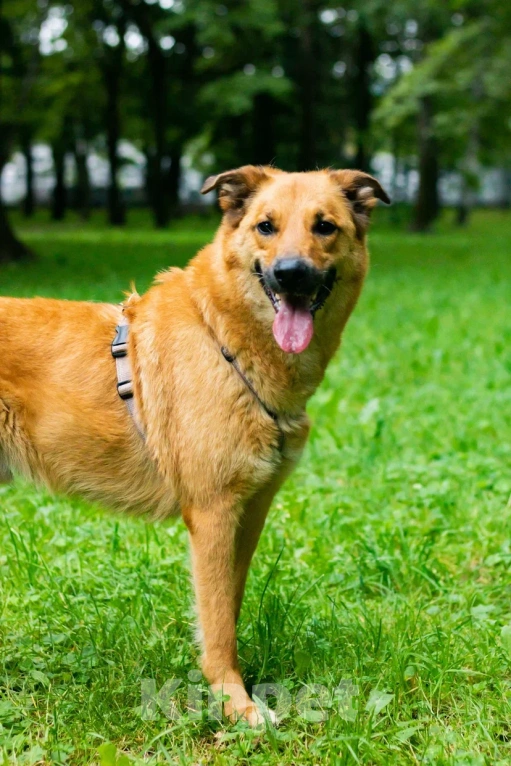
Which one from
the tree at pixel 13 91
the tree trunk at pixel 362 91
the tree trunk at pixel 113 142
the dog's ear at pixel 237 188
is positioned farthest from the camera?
the tree trunk at pixel 362 91

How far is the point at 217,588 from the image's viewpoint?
10.3ft

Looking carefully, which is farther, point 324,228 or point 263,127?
point 263,127

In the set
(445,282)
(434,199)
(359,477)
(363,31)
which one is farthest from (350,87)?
(359,477)

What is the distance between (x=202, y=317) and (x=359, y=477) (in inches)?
89.4

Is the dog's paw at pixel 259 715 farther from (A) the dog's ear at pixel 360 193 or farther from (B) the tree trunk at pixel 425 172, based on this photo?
(B) the tree trunk at pixel 425 172

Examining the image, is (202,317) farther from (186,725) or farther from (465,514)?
(465,514)

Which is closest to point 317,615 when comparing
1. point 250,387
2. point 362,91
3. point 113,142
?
point 250,387

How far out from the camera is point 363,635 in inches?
135

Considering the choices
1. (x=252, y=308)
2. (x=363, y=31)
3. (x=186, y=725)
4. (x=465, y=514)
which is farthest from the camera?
(x=363, y=31)

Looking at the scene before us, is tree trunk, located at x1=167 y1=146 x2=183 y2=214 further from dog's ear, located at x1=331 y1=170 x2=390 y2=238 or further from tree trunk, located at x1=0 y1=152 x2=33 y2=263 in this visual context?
dog's ear, located at x1=331 y1=170 x2=390 y2=238

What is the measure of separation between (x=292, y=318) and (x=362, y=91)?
31.9 m

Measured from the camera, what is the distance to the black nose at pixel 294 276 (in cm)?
310

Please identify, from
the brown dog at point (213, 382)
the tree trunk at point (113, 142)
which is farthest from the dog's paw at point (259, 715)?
the tree trunk at point (113, 142)

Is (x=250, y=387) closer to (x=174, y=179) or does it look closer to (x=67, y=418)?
(x=67, y=418)
